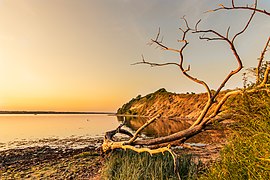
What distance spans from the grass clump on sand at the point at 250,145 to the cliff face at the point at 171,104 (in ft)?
197

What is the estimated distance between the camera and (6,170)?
40.4ft

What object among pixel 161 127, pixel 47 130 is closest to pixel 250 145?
pixel 161 127

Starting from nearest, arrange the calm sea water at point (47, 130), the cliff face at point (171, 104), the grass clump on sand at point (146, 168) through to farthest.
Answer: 1. the grass clump on sand at point (146, 168)
2. the calm sea water at point (47, 130)
3. the cliff face at point (171, 104)

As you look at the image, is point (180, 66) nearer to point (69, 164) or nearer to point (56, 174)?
point (56, 174)

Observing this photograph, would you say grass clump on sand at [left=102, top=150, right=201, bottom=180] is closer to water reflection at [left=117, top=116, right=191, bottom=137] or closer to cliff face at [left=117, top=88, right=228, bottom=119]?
water reflection at [left=117, top=116, right=191, bottom=137]

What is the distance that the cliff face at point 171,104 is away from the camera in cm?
6898

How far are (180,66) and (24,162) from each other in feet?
40.7

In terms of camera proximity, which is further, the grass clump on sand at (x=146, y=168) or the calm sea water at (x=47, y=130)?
the calm sea water at (x=47, y=130)

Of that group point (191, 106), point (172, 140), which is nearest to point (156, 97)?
point (191, 106)

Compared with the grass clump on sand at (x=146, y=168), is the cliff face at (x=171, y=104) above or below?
above

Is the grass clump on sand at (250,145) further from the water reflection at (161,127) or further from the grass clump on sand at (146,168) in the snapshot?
the water reflection at (161,127)

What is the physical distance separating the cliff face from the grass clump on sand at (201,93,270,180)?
60.1 metres

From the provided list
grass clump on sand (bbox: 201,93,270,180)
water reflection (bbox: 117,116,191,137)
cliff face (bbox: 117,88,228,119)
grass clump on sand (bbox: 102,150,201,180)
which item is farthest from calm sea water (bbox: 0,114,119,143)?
grass clump on sand (bbox: 201,93,270,180)

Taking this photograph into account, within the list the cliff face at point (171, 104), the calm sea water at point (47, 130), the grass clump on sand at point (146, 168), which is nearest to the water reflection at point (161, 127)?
the calm sea water at point (47, 130)
